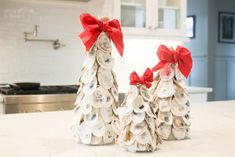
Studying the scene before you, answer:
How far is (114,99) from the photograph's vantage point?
85cm

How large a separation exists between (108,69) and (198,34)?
5.57 m

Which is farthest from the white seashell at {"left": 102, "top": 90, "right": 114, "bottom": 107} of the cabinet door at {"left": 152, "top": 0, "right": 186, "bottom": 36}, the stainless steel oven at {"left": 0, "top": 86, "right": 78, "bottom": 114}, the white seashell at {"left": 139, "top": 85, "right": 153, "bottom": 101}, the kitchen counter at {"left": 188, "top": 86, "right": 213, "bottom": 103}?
the cabinet door at {"left": 152, "top": 0, "right": 186, "bottom": 36}

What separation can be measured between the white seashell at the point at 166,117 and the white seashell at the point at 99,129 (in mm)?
164

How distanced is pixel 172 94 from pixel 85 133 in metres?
0.26

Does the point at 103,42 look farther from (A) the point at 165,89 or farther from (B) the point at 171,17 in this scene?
(B) the point at 171,17

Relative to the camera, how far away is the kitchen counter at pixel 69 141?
0.77 metres

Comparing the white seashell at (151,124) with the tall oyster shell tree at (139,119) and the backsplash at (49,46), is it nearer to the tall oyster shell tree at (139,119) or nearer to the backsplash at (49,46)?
the tall oyster shell tree at (139,119)

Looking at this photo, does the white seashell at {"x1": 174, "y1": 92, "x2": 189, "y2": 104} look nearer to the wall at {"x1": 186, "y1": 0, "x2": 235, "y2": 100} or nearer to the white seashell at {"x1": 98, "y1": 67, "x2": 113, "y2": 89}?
the white seashell at {"x1": 98, "y1": 67, "x2": 113, "y2": 89}

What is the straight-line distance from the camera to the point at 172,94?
89 centimetres

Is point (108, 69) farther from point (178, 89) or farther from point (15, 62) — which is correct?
point (15, 62)

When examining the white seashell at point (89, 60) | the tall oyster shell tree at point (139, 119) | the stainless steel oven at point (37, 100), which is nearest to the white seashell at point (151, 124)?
the tall oyster shell tree at point (139, 119)

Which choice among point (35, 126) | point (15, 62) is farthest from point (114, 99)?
point (15, 62)

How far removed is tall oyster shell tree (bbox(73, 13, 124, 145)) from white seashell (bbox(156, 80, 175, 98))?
0.13m

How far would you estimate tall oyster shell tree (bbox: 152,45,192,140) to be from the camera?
2.91ft
